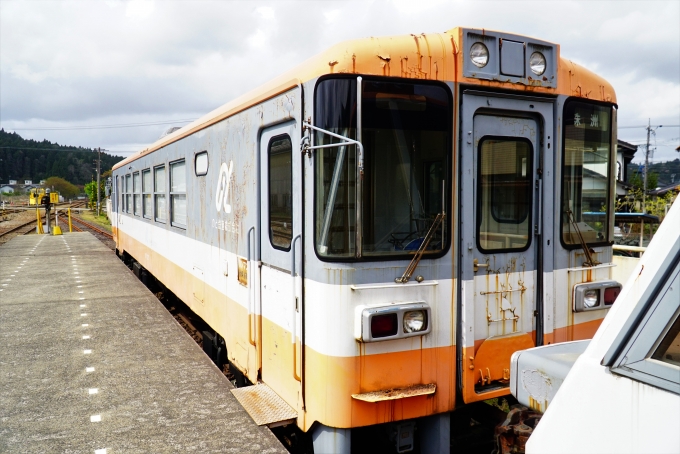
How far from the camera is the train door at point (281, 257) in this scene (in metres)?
3.77

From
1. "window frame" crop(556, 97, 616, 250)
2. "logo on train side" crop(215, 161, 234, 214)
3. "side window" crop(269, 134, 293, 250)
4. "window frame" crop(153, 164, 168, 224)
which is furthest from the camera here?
"window frame" crop(153, 164, 168, 224)

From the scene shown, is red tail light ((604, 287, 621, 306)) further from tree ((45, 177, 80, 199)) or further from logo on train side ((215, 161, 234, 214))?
tree ((45, 177, 80, 199))

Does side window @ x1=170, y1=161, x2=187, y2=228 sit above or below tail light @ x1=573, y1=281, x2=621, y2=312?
above

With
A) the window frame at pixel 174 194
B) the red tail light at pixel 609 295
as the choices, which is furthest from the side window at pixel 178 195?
the red tail light at pixel 609 295

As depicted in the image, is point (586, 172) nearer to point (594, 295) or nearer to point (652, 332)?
point (594, 295)

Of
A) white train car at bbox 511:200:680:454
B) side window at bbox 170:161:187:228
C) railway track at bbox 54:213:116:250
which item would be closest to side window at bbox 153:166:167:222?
side window at bbox 170:161:187:228

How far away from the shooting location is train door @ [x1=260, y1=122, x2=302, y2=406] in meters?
3.77

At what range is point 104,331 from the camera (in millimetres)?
6906

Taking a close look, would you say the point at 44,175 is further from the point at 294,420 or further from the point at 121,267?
the point at 294,420

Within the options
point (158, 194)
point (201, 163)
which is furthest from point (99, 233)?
point (201, 163)

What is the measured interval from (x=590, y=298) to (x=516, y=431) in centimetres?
138

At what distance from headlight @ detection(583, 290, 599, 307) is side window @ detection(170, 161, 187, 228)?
471cm

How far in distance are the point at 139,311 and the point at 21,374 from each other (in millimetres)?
2644

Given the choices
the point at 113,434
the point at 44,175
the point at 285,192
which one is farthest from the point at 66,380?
the point at 44,175
